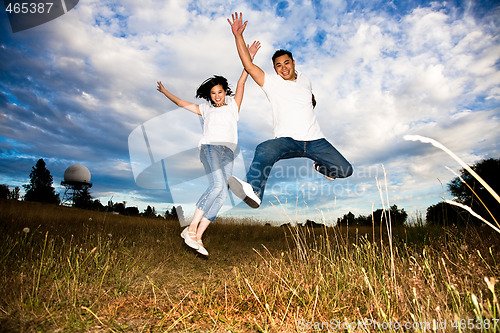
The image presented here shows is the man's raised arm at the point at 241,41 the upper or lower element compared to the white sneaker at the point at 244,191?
upper

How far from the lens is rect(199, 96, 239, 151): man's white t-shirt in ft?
17.8

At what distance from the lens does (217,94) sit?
5.79 metres

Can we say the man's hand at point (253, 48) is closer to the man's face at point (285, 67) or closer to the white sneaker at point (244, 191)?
the man's face at point (285, 67)

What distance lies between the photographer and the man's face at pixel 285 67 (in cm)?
511

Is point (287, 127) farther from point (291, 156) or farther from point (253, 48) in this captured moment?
point (253, 48)

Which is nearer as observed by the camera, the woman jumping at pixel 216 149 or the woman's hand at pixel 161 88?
the woman jumping at pixel 216 149

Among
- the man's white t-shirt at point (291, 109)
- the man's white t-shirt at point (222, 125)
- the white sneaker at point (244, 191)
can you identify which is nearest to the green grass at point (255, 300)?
the white sneaker at point (244, 191)

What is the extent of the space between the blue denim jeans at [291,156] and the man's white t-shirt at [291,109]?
0.48ft

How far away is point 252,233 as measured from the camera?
34.7ft

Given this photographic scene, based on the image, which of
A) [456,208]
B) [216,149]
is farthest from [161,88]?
[456,208]

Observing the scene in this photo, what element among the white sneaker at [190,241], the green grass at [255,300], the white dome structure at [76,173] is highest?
the white dome structure at [76,173]

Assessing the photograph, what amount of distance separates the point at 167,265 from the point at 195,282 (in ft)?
4.51

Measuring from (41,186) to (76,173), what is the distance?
15.0 m

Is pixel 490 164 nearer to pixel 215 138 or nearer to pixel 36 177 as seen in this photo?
pixel 215 138
